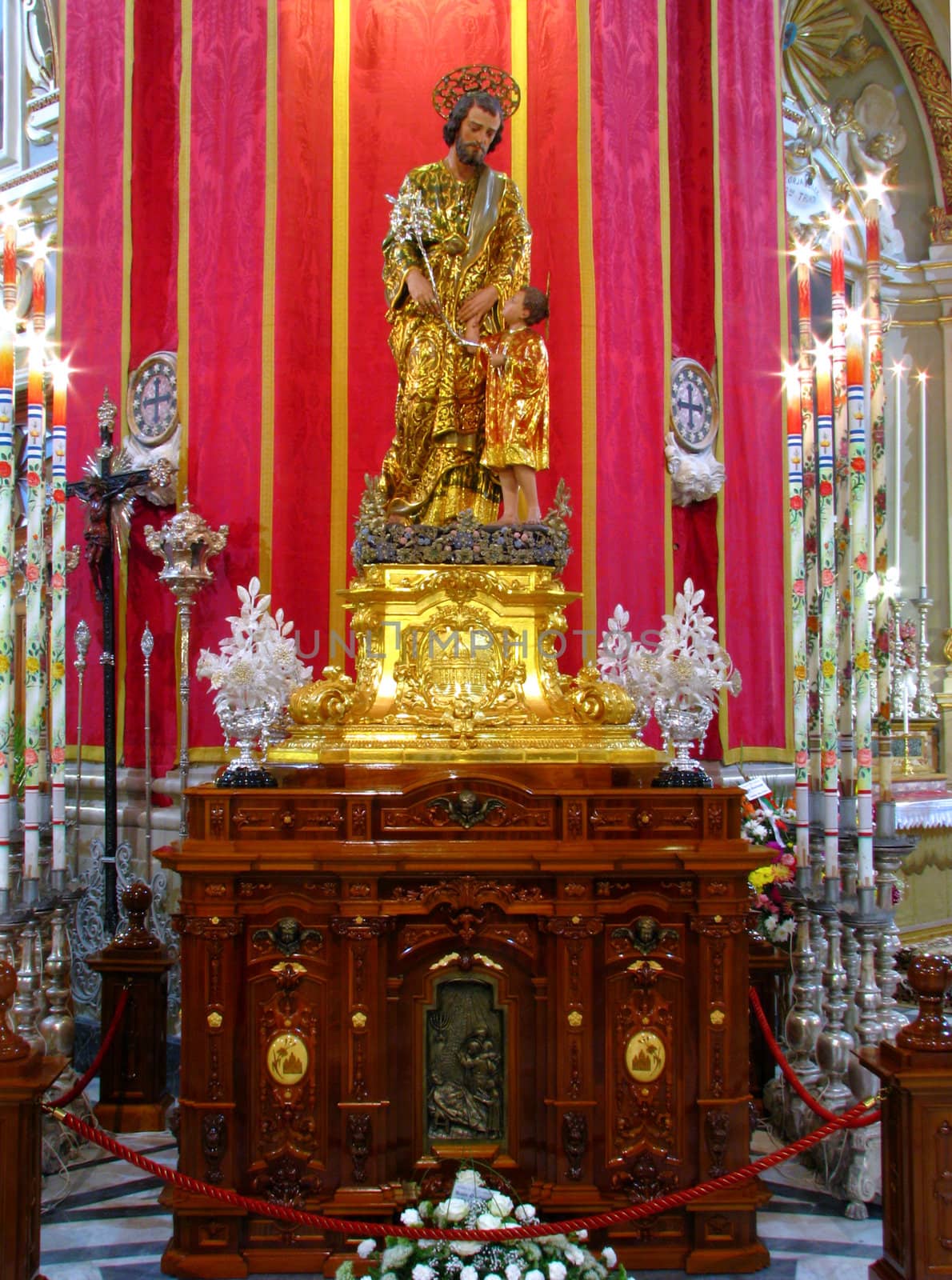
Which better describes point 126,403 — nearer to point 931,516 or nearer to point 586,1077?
point 586,1077

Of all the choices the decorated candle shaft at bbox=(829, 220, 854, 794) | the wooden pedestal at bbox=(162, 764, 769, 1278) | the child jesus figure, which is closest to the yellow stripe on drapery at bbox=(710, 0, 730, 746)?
the decorated candle shaft at bbox=(829, 220, 854, 794)

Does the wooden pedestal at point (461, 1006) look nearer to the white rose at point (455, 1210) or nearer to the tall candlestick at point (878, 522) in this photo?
the white rose at point (455, 1210)

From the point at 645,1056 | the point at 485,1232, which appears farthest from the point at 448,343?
the point at 485,1232

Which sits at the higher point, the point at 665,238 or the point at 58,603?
the point at 665,238

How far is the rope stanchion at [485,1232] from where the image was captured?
3723 mm

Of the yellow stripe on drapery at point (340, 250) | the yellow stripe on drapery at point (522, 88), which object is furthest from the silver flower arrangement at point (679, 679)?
the yellow stripe on drapery at point (522, 88)

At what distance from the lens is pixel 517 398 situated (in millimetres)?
5445

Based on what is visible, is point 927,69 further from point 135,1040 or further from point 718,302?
point 135,1040

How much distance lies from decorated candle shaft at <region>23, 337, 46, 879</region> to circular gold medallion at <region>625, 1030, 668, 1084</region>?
2.67 m

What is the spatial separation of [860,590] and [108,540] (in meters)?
4.22

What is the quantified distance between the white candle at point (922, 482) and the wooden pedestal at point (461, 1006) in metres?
8.66

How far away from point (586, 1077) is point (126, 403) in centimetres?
546

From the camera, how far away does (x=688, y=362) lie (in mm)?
8188

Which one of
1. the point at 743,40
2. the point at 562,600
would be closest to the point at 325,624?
the point at 562,600
